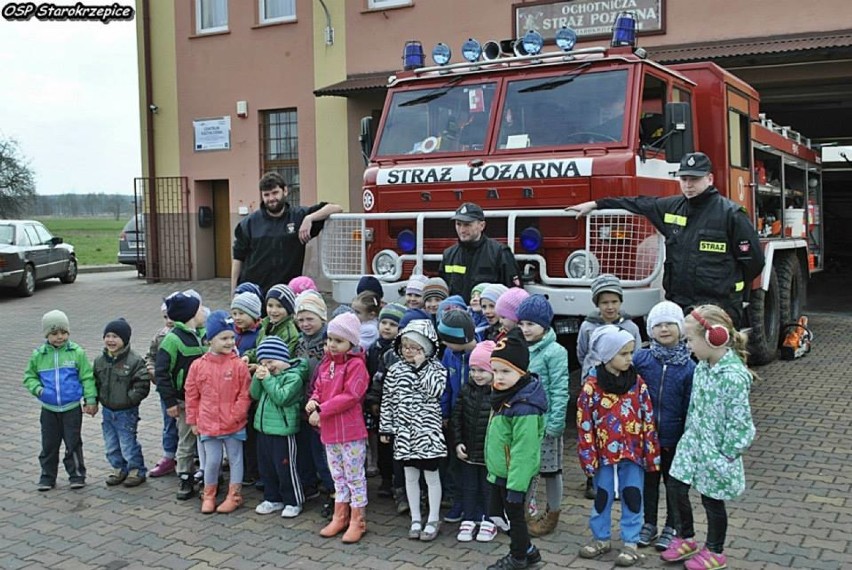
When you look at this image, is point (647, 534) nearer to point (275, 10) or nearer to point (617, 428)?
point (617, 428)

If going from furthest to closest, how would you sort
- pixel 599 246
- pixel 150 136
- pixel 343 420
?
pixel 150 136 < pixel 599 246 < pixel 343 420

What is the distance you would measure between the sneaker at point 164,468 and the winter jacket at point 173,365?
0.62 metres

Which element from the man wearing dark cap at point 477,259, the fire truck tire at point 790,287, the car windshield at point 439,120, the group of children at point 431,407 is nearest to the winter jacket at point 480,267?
the man wearing dark cap at point 477,259

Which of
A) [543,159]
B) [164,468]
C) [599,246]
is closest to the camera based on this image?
[164,468]

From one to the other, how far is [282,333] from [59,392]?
5.07 feet

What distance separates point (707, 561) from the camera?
13.8ft

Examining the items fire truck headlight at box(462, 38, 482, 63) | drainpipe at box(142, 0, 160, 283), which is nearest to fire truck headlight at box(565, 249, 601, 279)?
fire truck headlight at box(462, 38, 482, 63)

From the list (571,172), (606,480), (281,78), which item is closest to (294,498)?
(606,480)

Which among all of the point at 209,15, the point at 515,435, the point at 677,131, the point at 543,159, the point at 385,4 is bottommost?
the point at 515,435

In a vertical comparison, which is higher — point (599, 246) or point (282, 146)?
point (282, 146)

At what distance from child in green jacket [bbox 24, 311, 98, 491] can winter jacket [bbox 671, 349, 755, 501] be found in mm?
3760

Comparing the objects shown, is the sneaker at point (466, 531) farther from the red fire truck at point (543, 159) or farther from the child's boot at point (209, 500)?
the red fire truck at point (543, 159)

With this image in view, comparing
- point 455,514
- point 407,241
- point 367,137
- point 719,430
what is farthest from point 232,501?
point 367,137

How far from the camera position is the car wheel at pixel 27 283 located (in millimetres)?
18234
